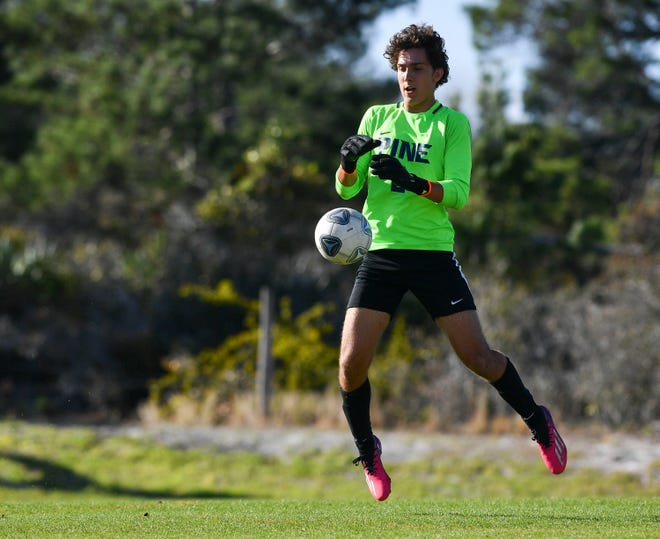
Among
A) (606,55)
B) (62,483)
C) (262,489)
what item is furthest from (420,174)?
(606,55)

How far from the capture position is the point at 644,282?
50.0 feet

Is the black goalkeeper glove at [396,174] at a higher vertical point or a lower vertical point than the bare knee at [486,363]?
Result: higher

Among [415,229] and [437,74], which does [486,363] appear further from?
[437,74]

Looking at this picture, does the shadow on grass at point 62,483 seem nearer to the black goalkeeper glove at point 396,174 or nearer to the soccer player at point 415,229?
the soccer player at point 415,229

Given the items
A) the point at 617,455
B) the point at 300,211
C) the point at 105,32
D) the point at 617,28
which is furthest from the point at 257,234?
the point at 617,28

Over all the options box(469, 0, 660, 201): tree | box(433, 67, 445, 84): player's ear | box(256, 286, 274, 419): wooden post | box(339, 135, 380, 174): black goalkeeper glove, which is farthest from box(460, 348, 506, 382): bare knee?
box(469, 0, 660, 201): tree

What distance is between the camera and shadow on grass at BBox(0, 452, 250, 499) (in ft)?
43.3

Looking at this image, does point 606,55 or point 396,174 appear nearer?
point 396,174

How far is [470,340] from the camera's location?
639 centimetres

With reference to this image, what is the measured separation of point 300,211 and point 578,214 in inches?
287

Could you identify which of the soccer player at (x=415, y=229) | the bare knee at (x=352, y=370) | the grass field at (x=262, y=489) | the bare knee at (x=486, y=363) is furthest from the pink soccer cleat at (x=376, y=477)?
the bare knee at (x=486, y=363)

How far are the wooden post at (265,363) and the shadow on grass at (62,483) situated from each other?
8.61 feet

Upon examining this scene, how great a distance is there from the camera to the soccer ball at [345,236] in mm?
6371

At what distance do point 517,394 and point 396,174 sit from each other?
65.1 inches
